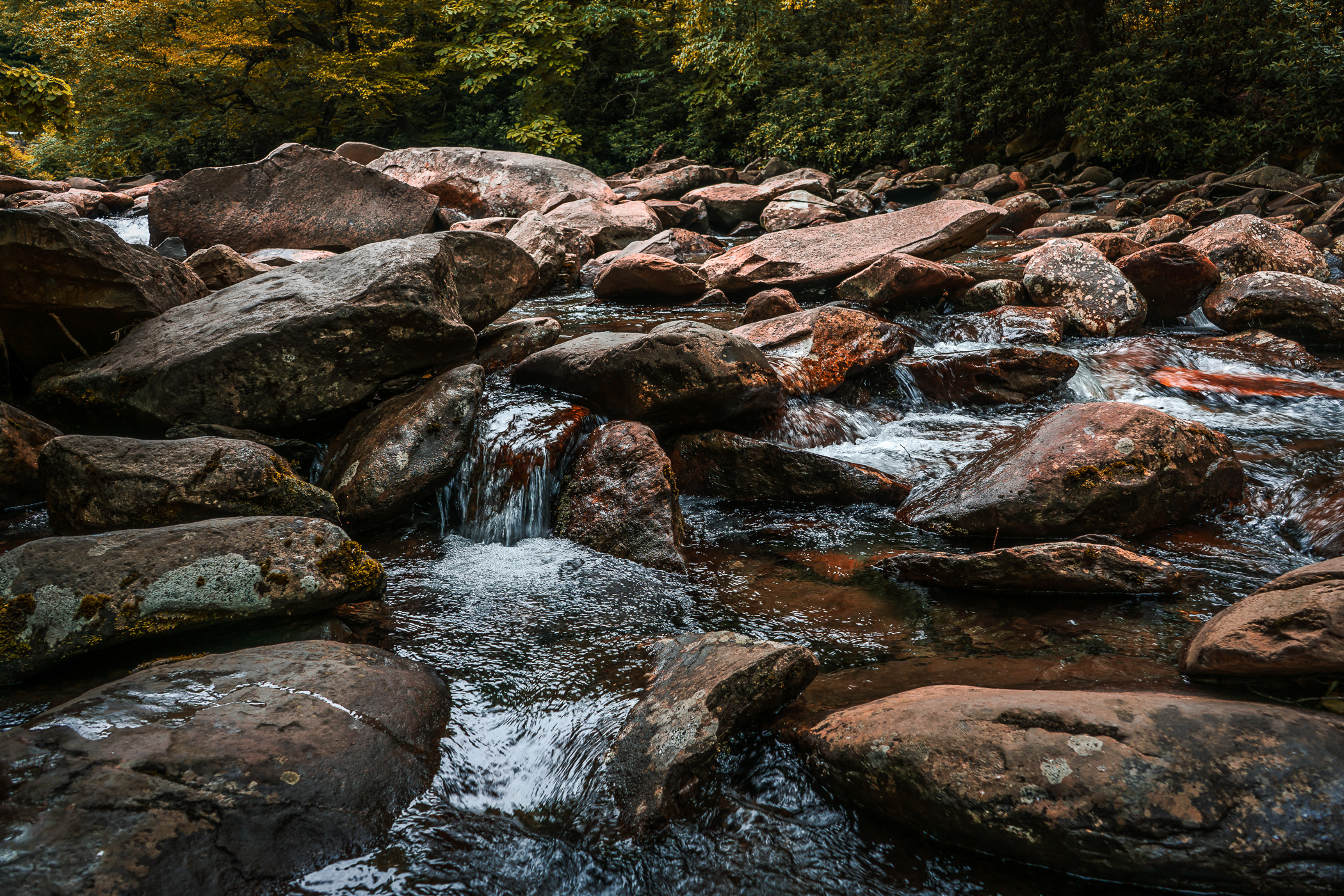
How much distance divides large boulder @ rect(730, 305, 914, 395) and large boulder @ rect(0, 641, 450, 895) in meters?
4.26

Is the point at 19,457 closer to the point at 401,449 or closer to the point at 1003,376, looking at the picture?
the point at 401,449

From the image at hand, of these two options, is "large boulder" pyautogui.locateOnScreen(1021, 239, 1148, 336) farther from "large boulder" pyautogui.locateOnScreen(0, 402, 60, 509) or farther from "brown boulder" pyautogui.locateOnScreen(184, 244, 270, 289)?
"large boulder" pyautogui.locateOnScreen(0, 402, 60, 509)

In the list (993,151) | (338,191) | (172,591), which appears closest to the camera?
(172,591)

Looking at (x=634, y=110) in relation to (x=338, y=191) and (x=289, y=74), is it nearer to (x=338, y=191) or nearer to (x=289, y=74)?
(x=289, y=74)

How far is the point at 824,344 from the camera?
6359 mm

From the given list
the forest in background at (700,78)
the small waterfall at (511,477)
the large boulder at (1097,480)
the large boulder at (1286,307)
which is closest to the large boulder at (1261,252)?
the large boulder at (1286,307)

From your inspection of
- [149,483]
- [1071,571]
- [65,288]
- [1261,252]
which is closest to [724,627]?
[1071,571]

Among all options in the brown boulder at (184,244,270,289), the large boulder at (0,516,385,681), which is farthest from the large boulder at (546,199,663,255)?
the large boulder at (0,516,385,681)

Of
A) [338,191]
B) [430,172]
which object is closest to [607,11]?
[430,172]

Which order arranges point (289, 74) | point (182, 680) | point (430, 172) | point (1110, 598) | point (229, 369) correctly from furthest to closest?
1. point (289, 74)
2. point (430, 172)
3. point (229, 369)
4. point (1110, 598)
5. point (182, 680)

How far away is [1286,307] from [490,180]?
13.4 meters

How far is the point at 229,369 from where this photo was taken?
4426 mm

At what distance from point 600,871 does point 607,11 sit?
25755mm

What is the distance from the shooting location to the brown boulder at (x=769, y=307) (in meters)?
7.43
